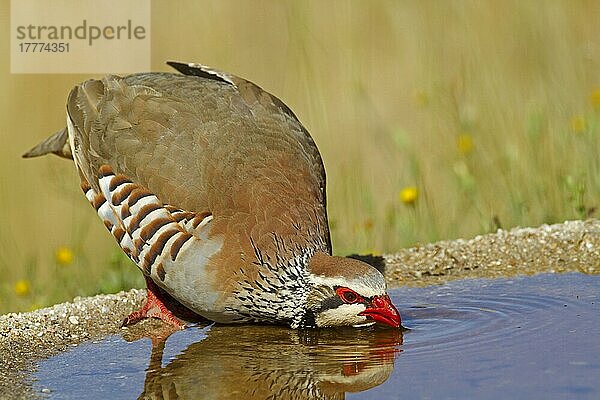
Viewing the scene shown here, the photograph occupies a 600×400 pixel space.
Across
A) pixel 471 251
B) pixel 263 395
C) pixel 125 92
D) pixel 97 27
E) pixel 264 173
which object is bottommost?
pixel 263 395

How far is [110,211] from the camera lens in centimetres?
524

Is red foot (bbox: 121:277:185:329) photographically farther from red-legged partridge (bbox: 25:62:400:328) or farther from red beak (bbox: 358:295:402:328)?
red beak (bbox: 358:295:402:328)

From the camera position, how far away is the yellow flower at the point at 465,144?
24.2 feet

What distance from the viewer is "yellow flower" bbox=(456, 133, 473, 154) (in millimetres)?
7379

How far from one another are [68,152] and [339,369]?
251cm

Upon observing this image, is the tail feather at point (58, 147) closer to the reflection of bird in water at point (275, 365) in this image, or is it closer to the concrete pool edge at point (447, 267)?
→ the concrete pool edge at point (447, 267)

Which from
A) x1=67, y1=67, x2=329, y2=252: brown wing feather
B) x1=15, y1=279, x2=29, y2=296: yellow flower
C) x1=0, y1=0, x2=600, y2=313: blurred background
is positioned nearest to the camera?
A: x1=67, y1=67, x2=329, y2=252: brown wing feather

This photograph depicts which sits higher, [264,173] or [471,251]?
[264,173]

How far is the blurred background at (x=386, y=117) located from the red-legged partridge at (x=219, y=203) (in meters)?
1.16

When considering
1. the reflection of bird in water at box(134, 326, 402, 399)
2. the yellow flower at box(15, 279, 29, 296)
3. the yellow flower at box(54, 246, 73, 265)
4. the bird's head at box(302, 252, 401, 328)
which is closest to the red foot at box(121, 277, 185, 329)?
the reflection of bird in water at box(134, 326, 402, 399)

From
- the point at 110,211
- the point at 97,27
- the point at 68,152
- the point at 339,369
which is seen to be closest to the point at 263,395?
the point at 339,369

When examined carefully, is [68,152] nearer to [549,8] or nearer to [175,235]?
[175,235]

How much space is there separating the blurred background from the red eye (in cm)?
195

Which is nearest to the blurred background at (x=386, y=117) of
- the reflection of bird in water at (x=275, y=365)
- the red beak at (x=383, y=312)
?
the reflection of bird in water at (x=275, y=365)
